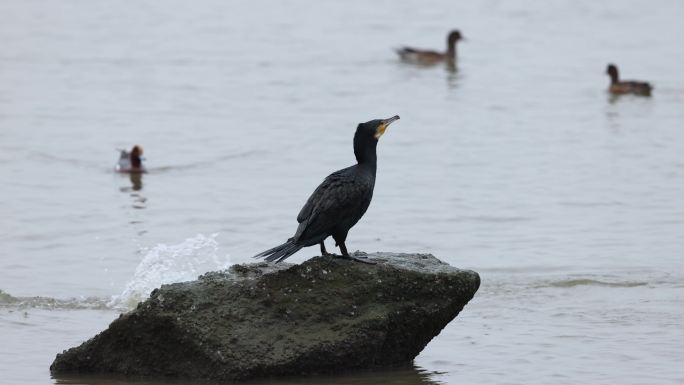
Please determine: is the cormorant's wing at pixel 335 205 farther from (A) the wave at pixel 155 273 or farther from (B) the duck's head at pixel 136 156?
(B) the duck's head at pixel 136 156

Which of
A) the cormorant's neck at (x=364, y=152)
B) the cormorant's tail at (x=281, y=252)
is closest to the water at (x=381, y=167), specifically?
the cormorant's tail at (x=281, y=252)

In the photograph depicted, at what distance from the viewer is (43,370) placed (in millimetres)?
9016

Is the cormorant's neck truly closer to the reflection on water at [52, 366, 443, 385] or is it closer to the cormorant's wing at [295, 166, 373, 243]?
the cormorant's wing at [295, 166, 373, 243]

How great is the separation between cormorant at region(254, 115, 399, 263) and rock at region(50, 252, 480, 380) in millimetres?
231

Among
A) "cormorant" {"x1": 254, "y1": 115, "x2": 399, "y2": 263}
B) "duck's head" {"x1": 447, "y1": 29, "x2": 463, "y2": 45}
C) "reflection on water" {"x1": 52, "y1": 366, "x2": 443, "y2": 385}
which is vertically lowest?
"reflection on water" {"x1": 52, "y1": 366, "x2": 443, "y2": 385}

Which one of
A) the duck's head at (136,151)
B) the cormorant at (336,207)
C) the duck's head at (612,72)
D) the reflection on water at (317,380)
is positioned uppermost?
the duck's head at (612,72)

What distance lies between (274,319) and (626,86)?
56.1 feet

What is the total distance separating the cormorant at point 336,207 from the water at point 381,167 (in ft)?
3.25

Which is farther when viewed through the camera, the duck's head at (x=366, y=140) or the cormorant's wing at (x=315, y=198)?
the duck's head at (x=366, y=140)

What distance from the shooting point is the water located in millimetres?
10734

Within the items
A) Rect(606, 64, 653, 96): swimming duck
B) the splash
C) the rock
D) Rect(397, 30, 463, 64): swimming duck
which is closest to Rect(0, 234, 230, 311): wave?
the splash

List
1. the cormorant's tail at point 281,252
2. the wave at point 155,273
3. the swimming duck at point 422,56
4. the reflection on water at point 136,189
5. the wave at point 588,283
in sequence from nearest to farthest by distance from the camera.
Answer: the cormorant's tail at point 281,252 → the wave at point 155,273 → the wave at point 588,283 → the reflection on water at point 136,189 → the swimming duck at point 422,56

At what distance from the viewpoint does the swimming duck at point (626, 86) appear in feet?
80.0

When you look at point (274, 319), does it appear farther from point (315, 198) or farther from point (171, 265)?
point (171, 265)
